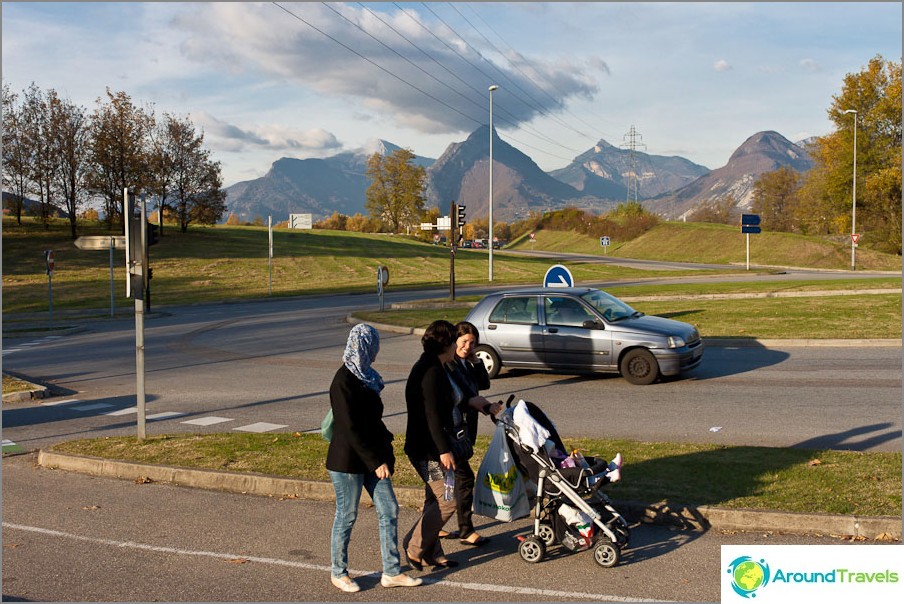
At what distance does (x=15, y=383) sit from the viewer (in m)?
14.0

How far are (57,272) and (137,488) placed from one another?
43.9 meters

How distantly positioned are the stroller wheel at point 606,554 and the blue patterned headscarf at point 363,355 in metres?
1.91

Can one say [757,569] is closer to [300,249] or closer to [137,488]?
[137,488]

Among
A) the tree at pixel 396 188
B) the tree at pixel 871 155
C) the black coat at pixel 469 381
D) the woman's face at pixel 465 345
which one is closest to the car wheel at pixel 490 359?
the black coat at pixel 469 381

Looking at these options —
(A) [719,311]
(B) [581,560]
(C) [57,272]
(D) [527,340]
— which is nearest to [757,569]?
(B) [581,560]

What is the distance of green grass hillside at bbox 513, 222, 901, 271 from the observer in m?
58.5

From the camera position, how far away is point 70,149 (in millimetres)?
55969

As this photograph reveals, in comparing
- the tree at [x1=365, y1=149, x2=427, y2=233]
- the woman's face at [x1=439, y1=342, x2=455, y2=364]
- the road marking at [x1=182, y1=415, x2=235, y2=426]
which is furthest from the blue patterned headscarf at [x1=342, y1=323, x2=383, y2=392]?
the tree at [x1=365, y1=149, x2=427, y2=233]

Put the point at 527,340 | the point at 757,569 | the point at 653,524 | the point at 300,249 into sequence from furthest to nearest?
1. the point at 300,249
2. the point at 527,340
3. the point at 653,524
4. the point at 757,569

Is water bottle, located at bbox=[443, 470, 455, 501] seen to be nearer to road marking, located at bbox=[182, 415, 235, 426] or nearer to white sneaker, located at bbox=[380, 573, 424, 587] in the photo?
white sneaker, located at bbox=[380, 573, 424, 587]

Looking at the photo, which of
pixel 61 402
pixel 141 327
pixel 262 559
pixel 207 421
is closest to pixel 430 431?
pixel 262 559

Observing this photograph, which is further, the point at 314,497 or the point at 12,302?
the point at 12,302

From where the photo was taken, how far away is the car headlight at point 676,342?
1259 cm

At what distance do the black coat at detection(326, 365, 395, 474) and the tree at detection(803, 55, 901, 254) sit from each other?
6475 centimetres
